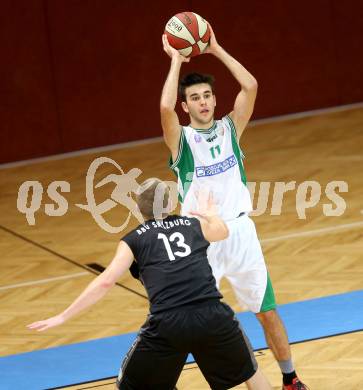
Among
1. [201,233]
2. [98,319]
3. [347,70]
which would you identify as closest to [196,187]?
[201,233]

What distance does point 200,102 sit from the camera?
6.52m

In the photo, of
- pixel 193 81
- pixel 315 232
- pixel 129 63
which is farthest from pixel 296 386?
pixel 129 63

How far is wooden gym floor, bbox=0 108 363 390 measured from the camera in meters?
7.13

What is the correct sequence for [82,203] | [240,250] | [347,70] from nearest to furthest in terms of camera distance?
1. [240,250]
2. [82,203]
3. [347,70]

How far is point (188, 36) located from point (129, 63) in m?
7.98

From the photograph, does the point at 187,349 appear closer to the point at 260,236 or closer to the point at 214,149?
the point at 214,149

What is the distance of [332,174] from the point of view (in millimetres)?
12016

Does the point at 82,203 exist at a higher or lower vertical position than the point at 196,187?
lower

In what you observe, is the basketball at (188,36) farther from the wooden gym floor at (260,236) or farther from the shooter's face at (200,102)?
the wooden gym floor at (260,236)

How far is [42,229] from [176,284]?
19.6ft

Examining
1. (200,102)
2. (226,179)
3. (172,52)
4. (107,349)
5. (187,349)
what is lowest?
(107,349)

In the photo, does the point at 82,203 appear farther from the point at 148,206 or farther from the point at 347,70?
the point at 148,206

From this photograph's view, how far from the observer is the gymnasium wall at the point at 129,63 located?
46.8ft

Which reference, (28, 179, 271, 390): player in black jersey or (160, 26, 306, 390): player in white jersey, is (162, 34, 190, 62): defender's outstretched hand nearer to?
(160, 26, 306, 390): player in white jersey
